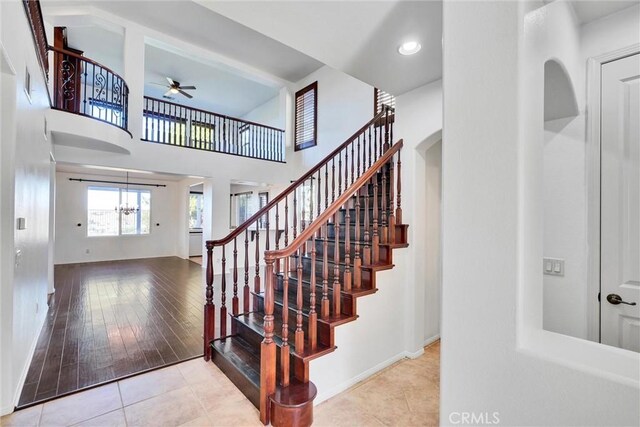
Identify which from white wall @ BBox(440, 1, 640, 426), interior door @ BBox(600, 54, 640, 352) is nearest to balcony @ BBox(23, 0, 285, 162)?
white wall @ BBox(440, 1, 640, 426)

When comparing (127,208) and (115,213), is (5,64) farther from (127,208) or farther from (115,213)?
(115,213)

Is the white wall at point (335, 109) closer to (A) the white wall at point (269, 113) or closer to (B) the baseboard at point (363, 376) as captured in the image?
(A) the white wall at point (269, 113)

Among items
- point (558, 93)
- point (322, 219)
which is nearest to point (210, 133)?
point (322, 219)

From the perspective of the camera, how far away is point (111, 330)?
3.34 meters

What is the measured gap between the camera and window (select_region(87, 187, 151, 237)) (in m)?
7.95

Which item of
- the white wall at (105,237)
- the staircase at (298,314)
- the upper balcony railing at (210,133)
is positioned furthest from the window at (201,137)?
the staircase at (298,314)

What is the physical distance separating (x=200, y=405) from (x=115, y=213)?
815cm

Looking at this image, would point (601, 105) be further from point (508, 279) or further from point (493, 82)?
point (508, 279)

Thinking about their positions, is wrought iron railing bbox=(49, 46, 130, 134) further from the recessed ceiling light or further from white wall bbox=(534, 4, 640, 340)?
white wall bbox=(534, 4, 640, 340)

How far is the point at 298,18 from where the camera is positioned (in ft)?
6.09

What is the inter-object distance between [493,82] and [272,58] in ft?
22.1

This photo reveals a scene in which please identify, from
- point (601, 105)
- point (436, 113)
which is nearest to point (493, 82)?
point (601, 105)

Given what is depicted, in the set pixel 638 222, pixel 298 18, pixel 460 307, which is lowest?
pixel 460 307

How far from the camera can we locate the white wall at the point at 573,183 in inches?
65.1
